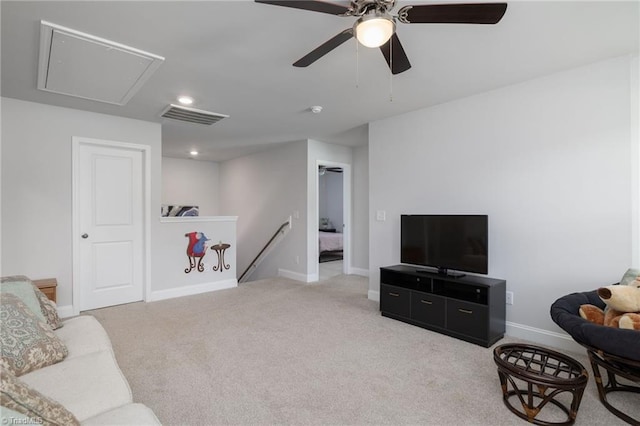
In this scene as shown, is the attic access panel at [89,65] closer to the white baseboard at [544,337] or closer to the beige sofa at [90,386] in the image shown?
the beige sofa at [90,386]

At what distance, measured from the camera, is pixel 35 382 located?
4.76 feet

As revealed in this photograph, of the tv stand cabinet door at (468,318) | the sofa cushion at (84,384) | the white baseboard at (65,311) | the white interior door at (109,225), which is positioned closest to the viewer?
the sofa cushion at (84,384)

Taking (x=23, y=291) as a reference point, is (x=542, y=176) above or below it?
above

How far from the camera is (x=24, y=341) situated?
1610 mm

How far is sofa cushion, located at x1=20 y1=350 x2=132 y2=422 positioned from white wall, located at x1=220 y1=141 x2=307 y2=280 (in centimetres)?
408

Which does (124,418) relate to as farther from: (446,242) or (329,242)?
(329,242)

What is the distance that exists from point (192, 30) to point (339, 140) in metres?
3.67

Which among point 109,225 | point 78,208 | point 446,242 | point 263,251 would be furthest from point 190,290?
point 446,242

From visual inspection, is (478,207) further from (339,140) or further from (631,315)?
(339,140)

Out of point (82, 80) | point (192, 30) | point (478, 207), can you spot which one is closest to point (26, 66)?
point (82, 80)

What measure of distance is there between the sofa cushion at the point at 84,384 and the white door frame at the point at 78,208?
2675 millimetres

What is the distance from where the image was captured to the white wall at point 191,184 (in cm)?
752

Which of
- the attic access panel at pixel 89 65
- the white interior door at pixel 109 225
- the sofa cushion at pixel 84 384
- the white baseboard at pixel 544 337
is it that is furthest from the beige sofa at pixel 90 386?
the white baseboard at pixel 544 337

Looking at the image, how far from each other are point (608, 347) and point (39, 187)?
202 inches
